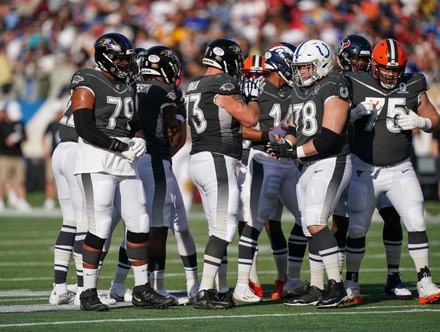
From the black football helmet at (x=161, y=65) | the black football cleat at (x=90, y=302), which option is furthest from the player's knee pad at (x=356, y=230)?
the black football cleat at (x=90, y=302)

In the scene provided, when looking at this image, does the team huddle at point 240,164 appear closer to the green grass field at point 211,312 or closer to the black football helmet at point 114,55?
the black football helmet at point 114,55

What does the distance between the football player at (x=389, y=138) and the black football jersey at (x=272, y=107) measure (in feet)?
2.36

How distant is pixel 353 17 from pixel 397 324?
1507 cm

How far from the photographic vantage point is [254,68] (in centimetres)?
924

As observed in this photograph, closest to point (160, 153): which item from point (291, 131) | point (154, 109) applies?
point (154, 109)

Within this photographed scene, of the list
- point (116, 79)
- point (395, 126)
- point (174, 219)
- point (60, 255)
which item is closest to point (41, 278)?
point (60, 255)

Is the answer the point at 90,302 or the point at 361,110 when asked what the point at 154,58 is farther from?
the point at 90,302

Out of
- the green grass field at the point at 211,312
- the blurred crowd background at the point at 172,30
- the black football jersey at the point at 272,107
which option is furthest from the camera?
the blurred crowd background at the point at 172,30

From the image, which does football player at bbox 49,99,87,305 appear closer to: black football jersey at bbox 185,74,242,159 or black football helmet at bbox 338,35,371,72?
black football jersey at bbox 185,74,242,159

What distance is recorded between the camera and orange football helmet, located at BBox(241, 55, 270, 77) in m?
9.22

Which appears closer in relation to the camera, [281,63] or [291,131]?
[291,131]

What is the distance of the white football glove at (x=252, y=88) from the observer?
346 inches

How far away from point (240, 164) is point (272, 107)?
630 mm

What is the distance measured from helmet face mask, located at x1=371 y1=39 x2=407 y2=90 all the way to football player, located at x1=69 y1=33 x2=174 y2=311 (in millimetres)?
2093
